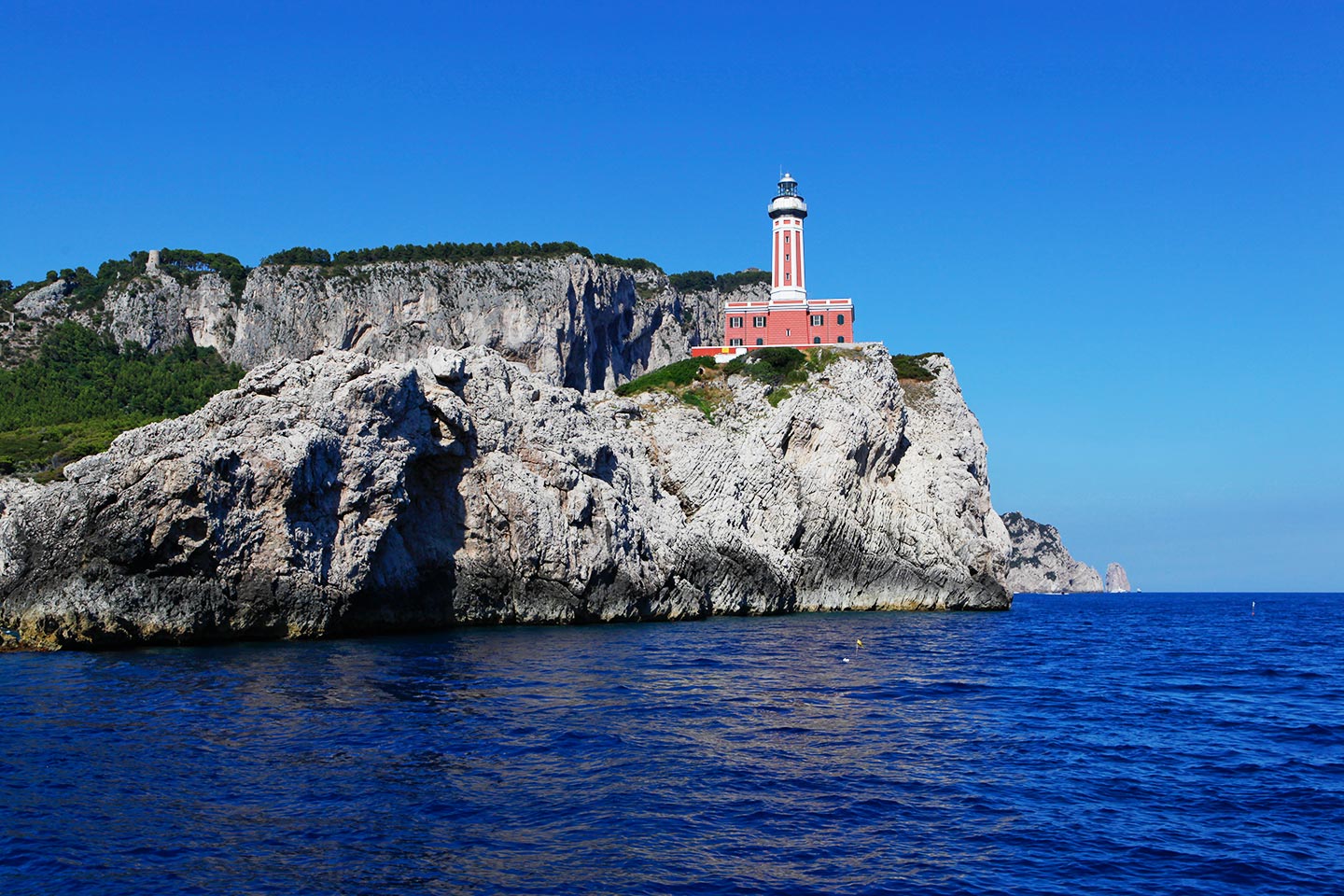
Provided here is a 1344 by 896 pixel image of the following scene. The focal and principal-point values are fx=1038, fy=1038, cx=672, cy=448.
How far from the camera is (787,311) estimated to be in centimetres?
7981

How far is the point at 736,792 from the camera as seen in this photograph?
17125mm

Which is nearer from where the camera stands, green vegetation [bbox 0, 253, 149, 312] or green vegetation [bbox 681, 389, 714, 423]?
green vegetation [bbox 681, 389, 714, 423]

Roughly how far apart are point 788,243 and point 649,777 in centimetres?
6832

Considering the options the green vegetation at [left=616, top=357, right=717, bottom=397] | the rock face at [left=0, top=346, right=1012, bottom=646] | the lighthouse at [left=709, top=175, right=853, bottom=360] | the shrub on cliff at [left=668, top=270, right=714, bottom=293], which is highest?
the shrub on cliff at [left=668, top=270, right=714, bottom=293]

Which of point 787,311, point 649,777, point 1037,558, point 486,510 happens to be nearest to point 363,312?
point 787,311

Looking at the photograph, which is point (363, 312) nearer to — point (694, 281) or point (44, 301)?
point (44, 301)

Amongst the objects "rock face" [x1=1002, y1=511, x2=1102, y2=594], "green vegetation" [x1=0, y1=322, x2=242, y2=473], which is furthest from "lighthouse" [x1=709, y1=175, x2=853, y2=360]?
"rock face" [x1=1002, y1=511, x2=1102, y2=594]

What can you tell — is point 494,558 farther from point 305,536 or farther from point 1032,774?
point 1032,774

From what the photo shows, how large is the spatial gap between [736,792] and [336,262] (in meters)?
95.5

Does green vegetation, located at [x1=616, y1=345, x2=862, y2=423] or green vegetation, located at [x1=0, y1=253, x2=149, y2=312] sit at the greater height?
green vegetation, located at [x1=0, y1=253, x2=149, y2=312]

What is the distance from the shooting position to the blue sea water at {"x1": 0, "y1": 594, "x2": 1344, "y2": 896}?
44.2 feet

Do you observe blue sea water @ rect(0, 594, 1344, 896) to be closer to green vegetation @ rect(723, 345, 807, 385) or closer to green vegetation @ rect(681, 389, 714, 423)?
green vegetation @ rect(681, 389, 714, 423)

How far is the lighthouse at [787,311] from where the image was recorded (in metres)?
79.6

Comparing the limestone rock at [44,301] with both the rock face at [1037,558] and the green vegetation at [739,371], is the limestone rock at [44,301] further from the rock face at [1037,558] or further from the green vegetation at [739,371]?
the rock face at [1037,558]
